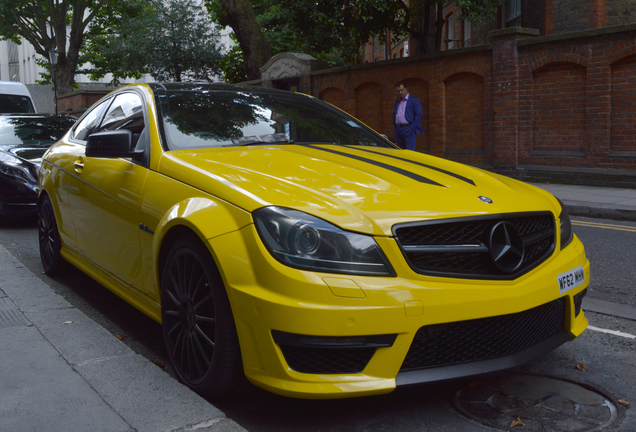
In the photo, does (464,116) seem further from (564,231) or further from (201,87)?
(564,231)

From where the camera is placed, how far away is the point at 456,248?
8.96 ft

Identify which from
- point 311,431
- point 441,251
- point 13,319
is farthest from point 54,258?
point 441,251

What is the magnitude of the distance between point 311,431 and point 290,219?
0.90 metres

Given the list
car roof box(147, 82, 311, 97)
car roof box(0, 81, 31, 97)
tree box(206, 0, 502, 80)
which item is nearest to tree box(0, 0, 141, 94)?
car roof box(0, 81, 31, 97)

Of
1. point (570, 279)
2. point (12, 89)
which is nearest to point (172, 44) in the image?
point (12, 89)

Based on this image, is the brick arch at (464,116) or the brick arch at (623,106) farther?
the brick arch at (464,116)

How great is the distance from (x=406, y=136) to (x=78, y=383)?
10.8 meters

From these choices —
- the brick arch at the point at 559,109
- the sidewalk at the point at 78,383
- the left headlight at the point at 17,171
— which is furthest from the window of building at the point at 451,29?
the sidewalk at the point at 78,383

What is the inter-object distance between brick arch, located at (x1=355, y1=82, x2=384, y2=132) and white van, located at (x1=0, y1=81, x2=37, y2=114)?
8293 millimetres

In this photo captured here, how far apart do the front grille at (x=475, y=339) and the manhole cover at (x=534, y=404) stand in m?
0.29

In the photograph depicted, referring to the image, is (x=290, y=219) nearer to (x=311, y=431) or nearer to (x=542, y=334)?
(x=311, y=431)

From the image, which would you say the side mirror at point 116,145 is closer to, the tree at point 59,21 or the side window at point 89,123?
the side window at point 89,123

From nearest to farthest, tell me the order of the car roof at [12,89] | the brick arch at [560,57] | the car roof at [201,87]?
1. the car roof at [201,87]
2. the brick arch at [560,57]
3. the car roof at [12,89]

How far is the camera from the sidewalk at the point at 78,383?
2.55m
